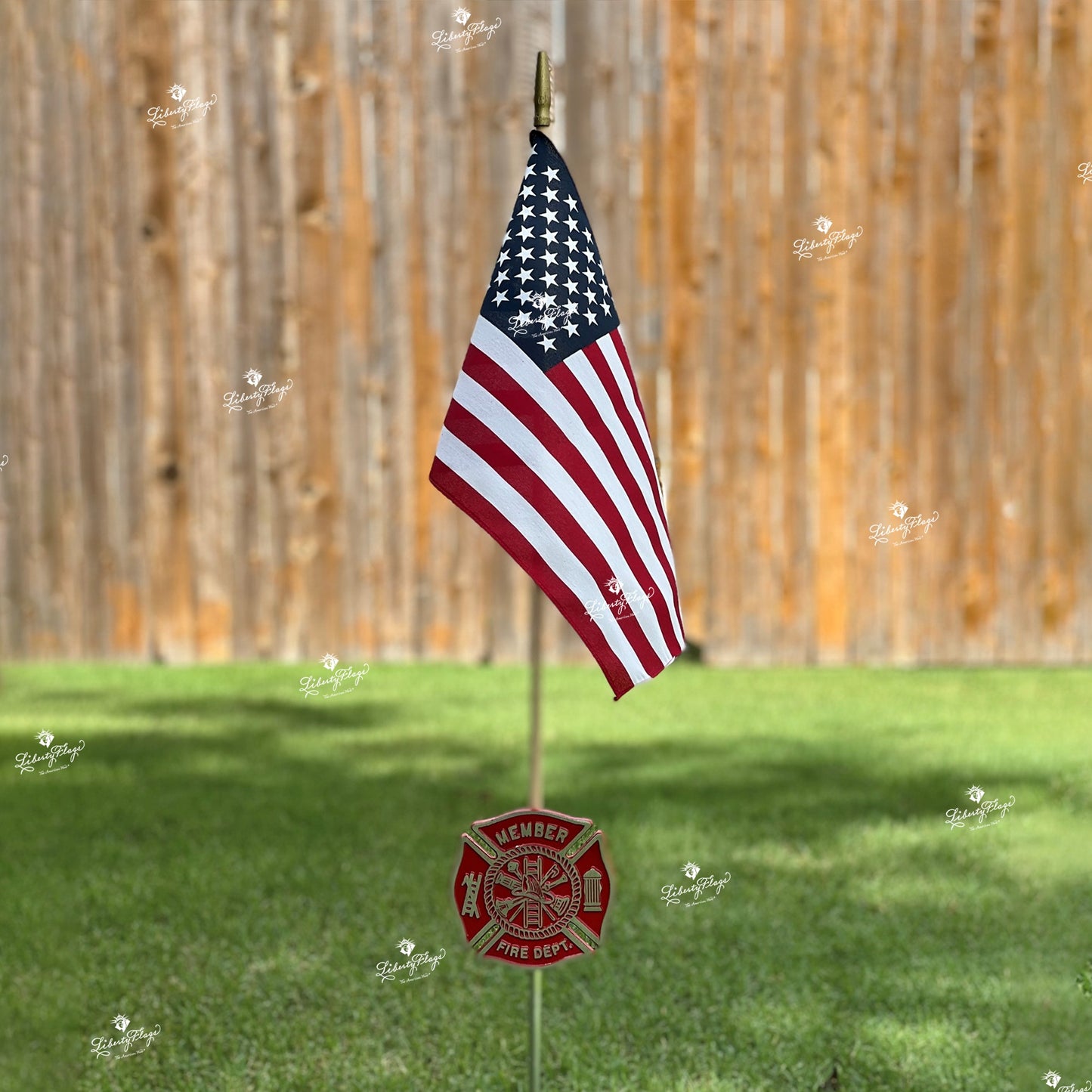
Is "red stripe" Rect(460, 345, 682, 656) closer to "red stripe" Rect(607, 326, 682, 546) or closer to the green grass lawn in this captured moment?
"red stripe" Rect(607, 326, 682, 546)

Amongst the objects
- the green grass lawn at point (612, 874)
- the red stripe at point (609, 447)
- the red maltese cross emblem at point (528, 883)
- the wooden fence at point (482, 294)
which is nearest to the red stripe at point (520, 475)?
the red stripe at point (609, 447)

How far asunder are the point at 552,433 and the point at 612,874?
2.54 feet

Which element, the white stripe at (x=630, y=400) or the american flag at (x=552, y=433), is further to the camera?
the white stripe at (x=630, y=400)

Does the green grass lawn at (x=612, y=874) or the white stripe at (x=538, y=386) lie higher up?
the white stripe at (x=538, y=386)

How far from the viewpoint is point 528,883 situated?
203 centimetres

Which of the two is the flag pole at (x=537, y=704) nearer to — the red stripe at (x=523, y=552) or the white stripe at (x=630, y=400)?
the red stripe at (x=523, y=552)

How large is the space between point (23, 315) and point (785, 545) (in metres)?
3.55

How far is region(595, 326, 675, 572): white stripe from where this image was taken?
83.1 inches

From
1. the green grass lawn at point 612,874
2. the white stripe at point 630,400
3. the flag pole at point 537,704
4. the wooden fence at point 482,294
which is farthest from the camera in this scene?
the wooden fence at point 482,294

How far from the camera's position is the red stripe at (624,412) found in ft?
6.82

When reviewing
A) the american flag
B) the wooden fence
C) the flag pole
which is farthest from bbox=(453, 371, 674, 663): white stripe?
the wooden fence

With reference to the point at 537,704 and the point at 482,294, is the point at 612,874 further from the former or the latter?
the point at 482,294

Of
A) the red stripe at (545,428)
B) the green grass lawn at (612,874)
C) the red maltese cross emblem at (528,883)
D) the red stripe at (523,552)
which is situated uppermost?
the red stripe at (545,428)

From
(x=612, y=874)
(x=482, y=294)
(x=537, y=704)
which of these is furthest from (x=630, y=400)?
(x=482, y=294)
